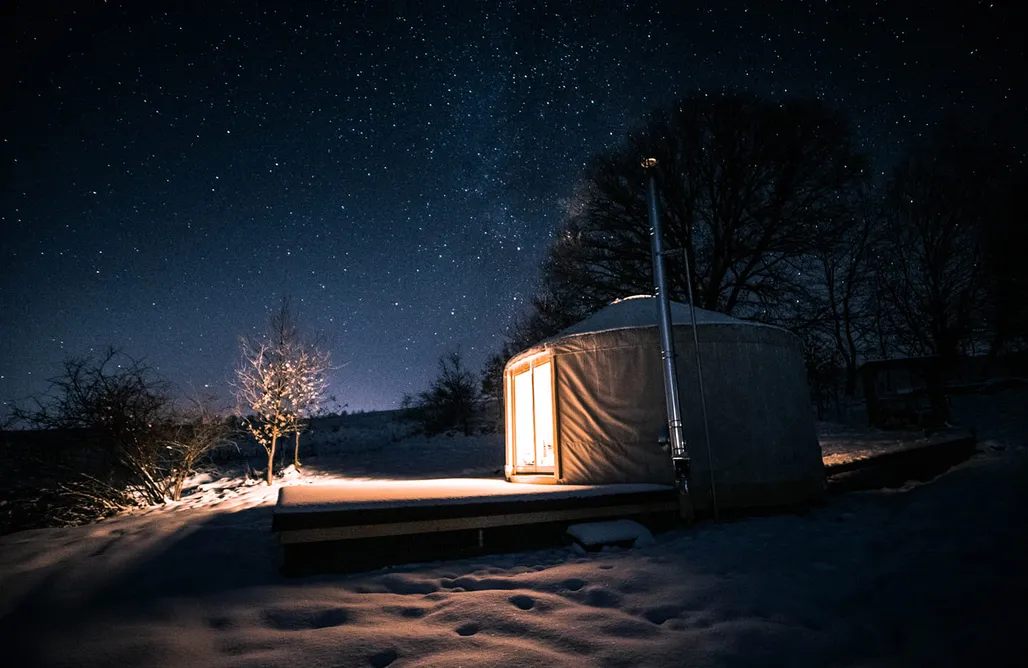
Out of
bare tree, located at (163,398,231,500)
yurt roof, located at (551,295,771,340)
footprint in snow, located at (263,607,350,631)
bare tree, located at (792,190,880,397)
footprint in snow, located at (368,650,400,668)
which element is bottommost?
footprint in snow, located at (368,650,400,668)

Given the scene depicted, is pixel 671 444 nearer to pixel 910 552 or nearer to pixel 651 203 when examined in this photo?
pixel 910 552

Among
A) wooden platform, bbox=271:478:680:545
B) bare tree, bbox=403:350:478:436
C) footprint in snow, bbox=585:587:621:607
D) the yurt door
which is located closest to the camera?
footprint in snow, bbox=585:587:621:607

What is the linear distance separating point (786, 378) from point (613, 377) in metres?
2.12

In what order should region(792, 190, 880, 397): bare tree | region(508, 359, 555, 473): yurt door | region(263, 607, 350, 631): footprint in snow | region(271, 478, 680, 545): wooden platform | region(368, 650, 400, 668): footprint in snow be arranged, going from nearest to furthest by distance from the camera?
region(368, 650, 400, 668): footprint in snow < region(263, 607, 350, 631): footprint in snow < region(271, 478, 680, 545): wooden platform < region(508, 359, 555, 473): yurt door < region(792, 190, 880, 397): bare tree

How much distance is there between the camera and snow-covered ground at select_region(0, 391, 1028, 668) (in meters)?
2.03

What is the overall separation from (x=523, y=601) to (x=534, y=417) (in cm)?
420

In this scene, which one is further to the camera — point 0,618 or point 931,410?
point 931,410

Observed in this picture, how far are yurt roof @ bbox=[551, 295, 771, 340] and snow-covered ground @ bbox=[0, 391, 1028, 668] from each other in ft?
7.32

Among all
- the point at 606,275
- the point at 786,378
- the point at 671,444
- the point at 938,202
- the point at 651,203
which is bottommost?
the point at 671,444

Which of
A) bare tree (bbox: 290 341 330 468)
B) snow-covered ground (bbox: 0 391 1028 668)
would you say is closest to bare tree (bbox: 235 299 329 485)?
bare tree (bbox: 290 341 330 468)

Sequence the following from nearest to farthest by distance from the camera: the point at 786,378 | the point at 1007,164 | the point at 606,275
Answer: the point at 786,378 → the point at 606,275 → the point at 1007,164

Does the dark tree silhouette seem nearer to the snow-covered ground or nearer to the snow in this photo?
the snow-covered ground

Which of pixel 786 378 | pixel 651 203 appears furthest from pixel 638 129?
pixel 786 378

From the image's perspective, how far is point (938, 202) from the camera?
14.6m
